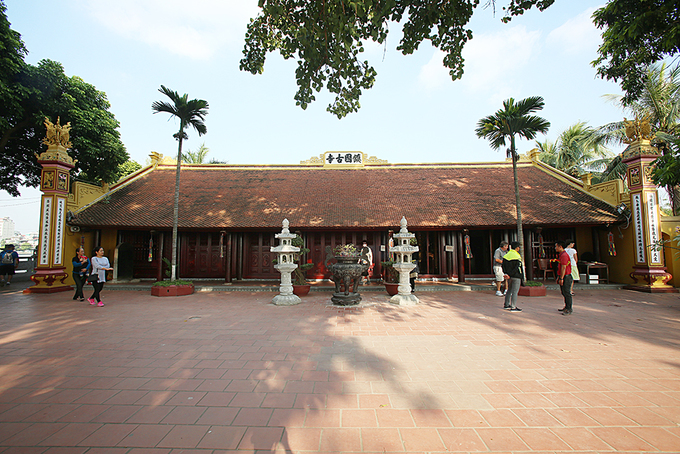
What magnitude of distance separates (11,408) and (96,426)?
1143mm

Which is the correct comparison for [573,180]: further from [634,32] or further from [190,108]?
[190,108]

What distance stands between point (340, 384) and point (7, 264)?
16.8 meters

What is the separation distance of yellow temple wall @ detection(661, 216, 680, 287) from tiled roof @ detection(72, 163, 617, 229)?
4.92 feet

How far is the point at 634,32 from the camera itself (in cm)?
638

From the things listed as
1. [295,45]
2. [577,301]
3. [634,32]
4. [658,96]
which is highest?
[658,96]

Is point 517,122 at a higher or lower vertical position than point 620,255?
higher

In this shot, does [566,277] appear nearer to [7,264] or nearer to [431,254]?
[431,254]

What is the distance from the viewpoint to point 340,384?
3.33 metres

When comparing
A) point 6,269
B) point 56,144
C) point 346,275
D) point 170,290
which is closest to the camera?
point 346,275

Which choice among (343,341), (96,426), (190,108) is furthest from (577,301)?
(190,108)

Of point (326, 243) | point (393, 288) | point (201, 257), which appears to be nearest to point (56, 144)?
point (201, 257)

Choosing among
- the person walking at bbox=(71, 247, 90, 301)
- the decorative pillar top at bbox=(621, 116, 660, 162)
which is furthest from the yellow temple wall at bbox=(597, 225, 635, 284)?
Answer: the person walking at bbox=(71, 247, 90, 301)

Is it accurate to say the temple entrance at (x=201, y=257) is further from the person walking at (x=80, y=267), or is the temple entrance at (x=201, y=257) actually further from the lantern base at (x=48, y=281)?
the person walking at (x=80, y=267)

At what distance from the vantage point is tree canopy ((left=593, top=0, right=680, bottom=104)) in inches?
243
